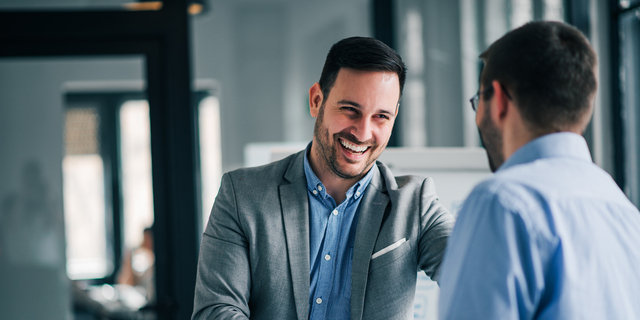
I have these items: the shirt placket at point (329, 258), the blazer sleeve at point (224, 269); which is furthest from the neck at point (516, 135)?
the blazer sleeve at point (224, 269)

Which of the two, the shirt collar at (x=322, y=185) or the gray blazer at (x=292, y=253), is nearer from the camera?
the gray blazer at (x=292, y=253)

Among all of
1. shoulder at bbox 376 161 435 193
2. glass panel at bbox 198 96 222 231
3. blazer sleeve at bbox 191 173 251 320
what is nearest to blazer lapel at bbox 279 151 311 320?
blazer sleeve at bbox 191 173 251 320

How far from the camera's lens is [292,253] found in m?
1.25

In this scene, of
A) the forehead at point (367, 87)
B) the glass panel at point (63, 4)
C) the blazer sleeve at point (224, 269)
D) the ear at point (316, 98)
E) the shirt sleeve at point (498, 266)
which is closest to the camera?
the shirt sleeve at point (498, 266)

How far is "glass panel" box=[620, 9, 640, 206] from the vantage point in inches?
95.9

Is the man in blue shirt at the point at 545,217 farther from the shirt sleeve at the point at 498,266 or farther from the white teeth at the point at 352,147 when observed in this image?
the white teeth at the point at 352,147

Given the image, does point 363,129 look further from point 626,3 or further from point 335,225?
point 626,3

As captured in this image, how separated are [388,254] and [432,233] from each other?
130mm

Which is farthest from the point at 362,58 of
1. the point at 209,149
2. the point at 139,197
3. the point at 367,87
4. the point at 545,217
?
the point at 209,149

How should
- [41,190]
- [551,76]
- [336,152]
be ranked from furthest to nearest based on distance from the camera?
[41,190] → [336,152] → [551,76]

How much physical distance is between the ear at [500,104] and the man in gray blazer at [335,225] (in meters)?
0.49

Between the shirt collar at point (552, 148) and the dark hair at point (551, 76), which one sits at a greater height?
the dark hair at point (551, 76)

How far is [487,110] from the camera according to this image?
85 centimetres

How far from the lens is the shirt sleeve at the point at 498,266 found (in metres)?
0.67
